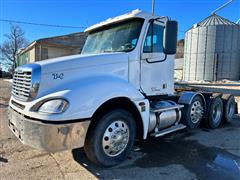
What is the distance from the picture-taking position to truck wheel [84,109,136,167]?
3.86m

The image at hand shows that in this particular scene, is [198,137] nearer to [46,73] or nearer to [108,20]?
[108,20]

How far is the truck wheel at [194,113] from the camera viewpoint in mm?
6082

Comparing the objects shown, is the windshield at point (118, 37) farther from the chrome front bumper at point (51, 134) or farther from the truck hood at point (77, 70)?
the chrome front bumper at point (51, 134)

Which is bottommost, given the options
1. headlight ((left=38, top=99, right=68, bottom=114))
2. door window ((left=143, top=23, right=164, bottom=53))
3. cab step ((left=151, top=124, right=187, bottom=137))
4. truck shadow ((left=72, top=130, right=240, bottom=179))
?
truck shadow ((left=72, top=130, right=240, bottom=179))

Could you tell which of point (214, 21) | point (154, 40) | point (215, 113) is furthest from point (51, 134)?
point (214, 21)

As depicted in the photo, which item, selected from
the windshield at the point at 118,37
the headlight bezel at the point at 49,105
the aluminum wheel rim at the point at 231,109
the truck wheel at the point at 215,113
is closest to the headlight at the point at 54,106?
the headlight bezel at the point at 49,105

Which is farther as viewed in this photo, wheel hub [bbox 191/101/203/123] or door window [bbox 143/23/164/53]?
wheel hub [bbox 191/101/203/123]

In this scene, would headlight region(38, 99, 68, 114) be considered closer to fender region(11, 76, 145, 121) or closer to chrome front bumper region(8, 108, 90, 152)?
fender region(11, 76, 145, 121)

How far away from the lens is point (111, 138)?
4020mm

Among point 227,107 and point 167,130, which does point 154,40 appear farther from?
point 227,107

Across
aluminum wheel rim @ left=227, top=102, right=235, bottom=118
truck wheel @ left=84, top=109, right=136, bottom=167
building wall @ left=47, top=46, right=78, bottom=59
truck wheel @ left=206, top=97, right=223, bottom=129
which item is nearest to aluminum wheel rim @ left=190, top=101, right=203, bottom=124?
truck wheel @ left=206, top=97, right=223, bottom=129

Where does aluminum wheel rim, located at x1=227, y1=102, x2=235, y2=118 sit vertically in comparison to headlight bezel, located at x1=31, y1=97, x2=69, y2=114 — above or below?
below

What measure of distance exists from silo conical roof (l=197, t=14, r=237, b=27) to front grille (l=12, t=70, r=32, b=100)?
3341cm

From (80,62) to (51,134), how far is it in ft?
4.13
